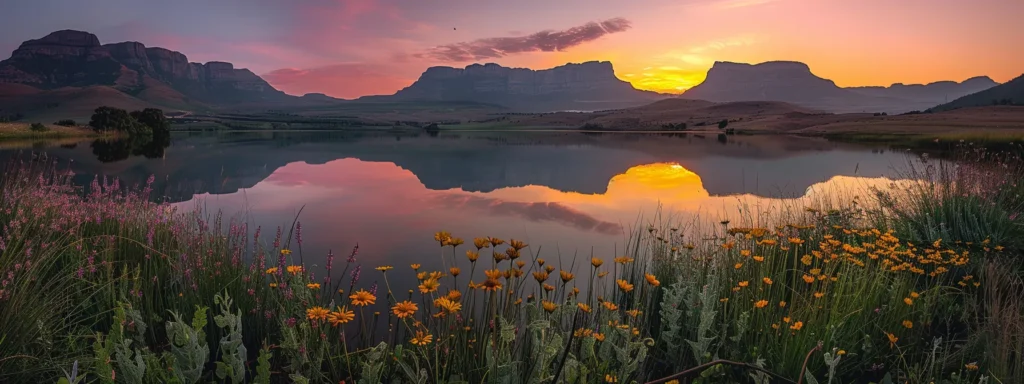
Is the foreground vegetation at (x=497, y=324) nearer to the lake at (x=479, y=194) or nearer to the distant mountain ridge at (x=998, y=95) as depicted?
the lake at (x=479, y=194)

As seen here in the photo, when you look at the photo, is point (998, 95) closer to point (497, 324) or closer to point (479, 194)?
point (479, 194)

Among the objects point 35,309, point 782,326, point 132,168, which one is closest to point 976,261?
point 782,326

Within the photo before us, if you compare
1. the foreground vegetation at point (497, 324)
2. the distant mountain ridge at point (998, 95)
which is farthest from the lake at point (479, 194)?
the distant mountain ridge at point (998, 95)

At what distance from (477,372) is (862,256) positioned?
4.97 metres

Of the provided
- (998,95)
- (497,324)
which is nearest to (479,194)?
(497,324)

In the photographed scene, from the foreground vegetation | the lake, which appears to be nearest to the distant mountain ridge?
the lake

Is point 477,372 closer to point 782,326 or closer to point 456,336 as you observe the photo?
point 456,336

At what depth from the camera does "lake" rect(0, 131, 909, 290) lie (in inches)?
437

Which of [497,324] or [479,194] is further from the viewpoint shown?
[479,194]

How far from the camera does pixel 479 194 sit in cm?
1916

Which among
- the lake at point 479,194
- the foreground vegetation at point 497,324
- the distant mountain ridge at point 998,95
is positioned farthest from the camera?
the distant mountain ridge at point 998,95

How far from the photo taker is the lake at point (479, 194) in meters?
11.1

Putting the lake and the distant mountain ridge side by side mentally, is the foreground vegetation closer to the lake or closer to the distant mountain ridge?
the lake

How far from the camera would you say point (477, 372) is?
10.8 ft
